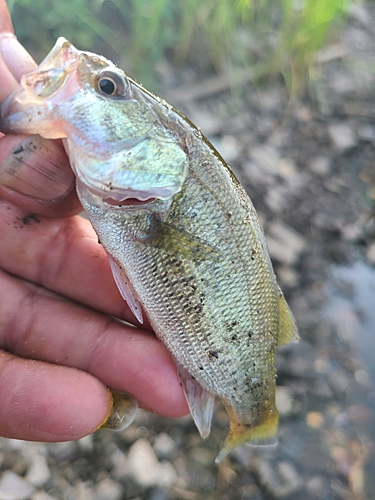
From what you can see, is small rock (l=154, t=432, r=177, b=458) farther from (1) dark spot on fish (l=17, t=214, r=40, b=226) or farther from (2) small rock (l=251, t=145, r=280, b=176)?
(2) small rock (l=251, t=145, r=280, b=176)

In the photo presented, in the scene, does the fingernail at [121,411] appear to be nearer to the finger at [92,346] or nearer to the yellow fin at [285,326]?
the finger at [92,346]

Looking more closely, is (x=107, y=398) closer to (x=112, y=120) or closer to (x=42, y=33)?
(x=112, y=120)

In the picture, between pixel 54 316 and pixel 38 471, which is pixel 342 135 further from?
pixel 38 471

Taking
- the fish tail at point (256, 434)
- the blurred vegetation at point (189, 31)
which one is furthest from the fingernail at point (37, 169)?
the blurred vegetation at point (189, 31)

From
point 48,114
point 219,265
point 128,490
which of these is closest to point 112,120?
point 48,114

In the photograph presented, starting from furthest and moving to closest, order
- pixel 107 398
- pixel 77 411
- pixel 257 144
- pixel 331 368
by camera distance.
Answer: pixel 257 144 → pixel 331 368 → pixel 107 398 → pixel 77 411

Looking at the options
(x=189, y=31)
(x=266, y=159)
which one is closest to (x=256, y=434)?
(x=266, y=159)
